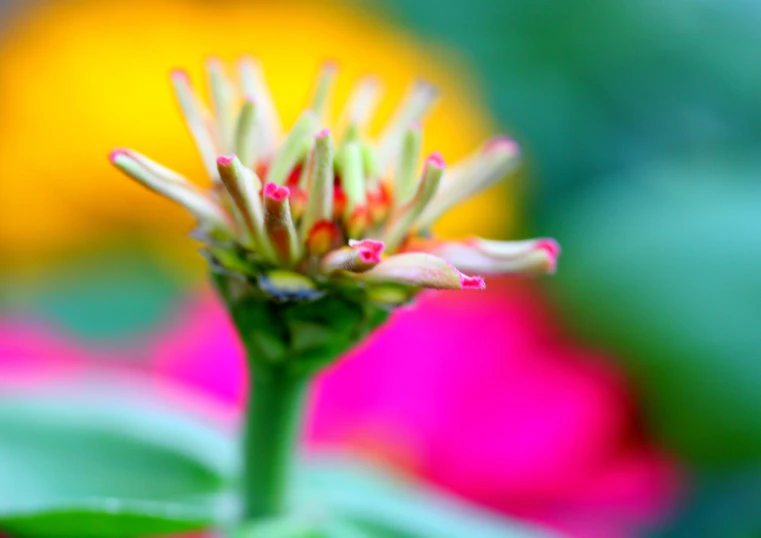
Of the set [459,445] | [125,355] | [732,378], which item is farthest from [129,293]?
[732,378]

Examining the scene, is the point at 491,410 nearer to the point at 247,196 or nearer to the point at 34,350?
the point at 34,350

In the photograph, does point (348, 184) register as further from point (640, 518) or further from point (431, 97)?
point (640, 518)

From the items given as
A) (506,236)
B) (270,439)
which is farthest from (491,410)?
(270,439)

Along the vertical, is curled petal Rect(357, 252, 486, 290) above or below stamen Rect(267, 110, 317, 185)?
below

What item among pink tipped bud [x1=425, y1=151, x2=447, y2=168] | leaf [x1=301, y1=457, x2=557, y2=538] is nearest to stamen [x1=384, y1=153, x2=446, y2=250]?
pink tipped bud [x1=425, y1=151, x2=447, y2=168]

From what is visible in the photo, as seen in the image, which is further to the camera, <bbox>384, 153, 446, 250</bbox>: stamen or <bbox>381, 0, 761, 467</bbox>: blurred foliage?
<bbox>381, 0, 761, 467</bbox>: blurred foliage

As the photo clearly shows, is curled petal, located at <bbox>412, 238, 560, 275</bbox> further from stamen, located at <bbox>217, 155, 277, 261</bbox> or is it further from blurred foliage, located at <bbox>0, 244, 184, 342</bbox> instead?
blurred foliage, located at <bbox>0, 244, 184, 342</bbox>

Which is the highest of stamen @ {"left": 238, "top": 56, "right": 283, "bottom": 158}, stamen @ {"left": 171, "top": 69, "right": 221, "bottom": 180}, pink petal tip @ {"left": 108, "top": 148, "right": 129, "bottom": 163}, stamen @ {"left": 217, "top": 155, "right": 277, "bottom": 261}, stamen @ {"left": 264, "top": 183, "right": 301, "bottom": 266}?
stamen @ {"left": 238, "top": 56, "right": 283, "bottom": 158}
